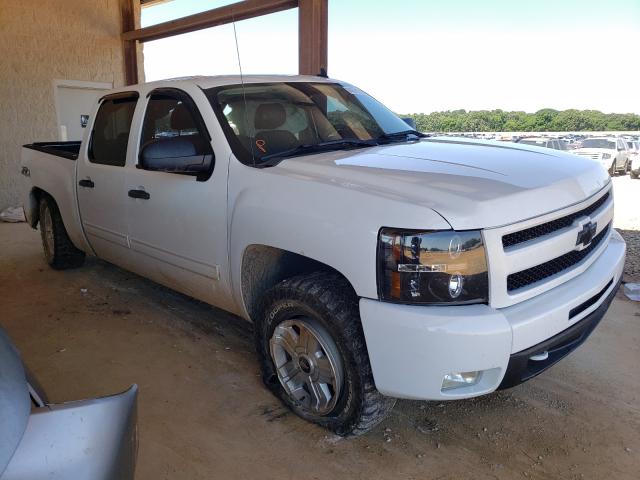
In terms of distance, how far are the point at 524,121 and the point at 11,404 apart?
61.7 feet

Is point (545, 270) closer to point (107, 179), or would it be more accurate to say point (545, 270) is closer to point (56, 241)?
point (107, 179)

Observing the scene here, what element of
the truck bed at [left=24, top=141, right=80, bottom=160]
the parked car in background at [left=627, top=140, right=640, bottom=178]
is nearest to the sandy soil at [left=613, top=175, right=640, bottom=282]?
the parked car in background at [left=627, top=140, right=640, bottom=178]

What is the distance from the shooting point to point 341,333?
2.41 meters

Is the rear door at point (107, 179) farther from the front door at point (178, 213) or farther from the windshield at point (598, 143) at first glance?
the windshield at point (598, 143)

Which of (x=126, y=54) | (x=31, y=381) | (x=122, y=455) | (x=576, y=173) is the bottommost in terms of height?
(x=122, y=455)

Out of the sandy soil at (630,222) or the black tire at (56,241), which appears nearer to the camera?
the black tire at (56,241)

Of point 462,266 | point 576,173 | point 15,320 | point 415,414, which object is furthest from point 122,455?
point 15,320

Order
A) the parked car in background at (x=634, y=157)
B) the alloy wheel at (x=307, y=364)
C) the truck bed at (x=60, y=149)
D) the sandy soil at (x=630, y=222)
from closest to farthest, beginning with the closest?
1. the alloy wheel at (x=307, y=364)
2. the truck bed at (x=60, y=149)
3. the sandy soil at (x=630, y=222)
4. the parked car in background at (x=634, y=157)

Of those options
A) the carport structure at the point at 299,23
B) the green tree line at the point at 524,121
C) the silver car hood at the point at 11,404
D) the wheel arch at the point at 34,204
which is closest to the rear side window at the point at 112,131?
the wheel arch at the point at 34,204

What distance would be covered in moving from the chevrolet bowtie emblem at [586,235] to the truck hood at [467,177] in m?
0.14

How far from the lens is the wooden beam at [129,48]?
10.9 meters

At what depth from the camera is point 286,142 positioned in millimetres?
3273

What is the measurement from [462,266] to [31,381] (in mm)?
1596

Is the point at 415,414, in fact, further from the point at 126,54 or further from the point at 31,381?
the point at 126,54
